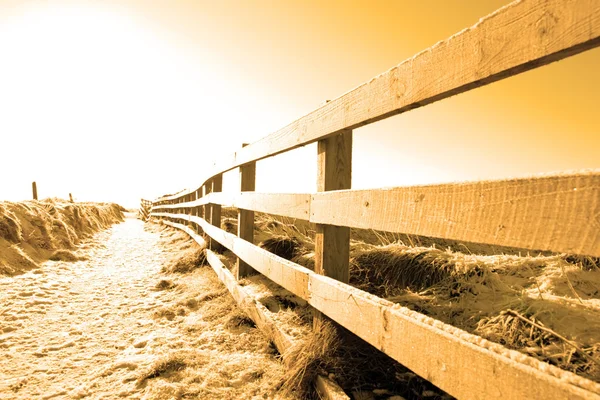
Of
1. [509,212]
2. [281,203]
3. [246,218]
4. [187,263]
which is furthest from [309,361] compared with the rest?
[187,263]

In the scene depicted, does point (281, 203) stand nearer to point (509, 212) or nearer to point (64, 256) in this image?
point (509, 212)

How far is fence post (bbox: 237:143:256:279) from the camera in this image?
13.3ft

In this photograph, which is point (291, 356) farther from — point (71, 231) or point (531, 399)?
point (71, 231)

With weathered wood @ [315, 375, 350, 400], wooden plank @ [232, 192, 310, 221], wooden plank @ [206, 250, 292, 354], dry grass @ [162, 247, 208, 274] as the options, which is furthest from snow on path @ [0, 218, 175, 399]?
wooden plank @ [232, 192, 310, 221]

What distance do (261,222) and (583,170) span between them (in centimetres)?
568

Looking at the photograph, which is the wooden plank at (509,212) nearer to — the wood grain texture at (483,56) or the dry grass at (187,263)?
the wood grain texture at (483,56)

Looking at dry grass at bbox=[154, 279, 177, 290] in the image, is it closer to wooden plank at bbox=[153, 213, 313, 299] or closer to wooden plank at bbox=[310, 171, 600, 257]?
wooden plank at bbox=[153, 213, 313, 299]

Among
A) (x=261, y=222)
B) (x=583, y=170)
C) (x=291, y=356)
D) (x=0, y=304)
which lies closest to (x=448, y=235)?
(x=583, y=170)

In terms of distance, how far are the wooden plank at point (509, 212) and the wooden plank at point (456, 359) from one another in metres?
0.33

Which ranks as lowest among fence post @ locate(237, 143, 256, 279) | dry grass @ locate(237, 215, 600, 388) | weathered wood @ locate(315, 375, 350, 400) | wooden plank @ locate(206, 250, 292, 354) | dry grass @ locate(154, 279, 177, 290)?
dry grass @ locate(154, 279, 177, 290)

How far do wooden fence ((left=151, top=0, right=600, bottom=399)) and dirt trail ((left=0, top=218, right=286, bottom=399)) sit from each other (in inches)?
60.0

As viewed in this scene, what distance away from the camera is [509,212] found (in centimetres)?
109

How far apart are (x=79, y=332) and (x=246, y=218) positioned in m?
1.85

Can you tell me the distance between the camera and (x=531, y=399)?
991 millimetres
